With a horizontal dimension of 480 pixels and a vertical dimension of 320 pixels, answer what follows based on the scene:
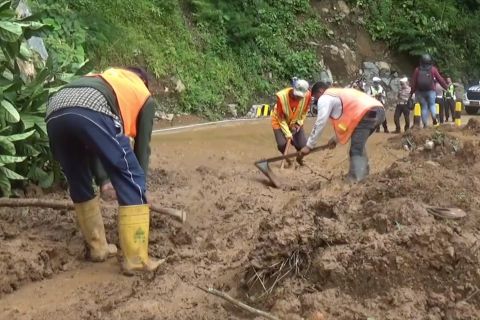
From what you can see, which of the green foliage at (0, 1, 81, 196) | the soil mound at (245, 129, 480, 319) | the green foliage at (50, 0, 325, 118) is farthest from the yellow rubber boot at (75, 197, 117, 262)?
the green foliage at (50, 0, 325, 118)

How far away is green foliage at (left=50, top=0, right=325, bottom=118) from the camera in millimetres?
14445

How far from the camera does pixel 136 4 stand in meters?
15.4

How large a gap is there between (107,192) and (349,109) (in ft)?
10.5

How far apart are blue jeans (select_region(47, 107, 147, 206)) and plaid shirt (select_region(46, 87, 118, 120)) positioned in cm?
3

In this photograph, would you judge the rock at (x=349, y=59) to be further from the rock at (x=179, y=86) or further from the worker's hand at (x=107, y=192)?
the worker's hand at (x=107, y=192)

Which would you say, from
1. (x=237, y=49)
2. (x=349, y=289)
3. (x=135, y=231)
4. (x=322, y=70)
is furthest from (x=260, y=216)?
(x=322, y=70)

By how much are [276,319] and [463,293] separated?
985 mm

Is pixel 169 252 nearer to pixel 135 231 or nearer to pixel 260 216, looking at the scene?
pixel 135 231

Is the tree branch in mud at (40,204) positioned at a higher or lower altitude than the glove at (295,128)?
higher

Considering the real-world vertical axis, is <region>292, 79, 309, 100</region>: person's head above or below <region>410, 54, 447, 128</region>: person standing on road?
above

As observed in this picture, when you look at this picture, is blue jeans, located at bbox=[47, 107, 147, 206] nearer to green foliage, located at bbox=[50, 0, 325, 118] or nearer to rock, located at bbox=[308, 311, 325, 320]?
rock, located at bbox=[308, 311, 325, 320]

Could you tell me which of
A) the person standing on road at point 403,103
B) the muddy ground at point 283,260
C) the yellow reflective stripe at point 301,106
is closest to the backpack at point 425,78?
the person standing on road at point 403,103

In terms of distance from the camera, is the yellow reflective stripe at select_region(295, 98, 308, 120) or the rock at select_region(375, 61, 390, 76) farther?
the rock at select_region(375, 61, 390, 76)

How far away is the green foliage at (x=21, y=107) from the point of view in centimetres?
567
